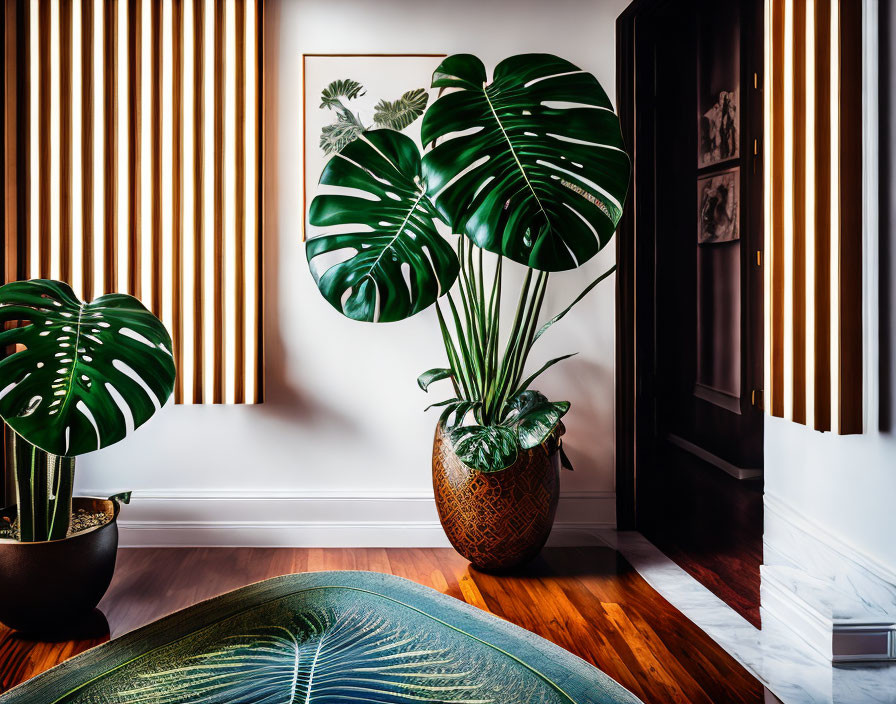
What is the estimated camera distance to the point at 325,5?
103 inches

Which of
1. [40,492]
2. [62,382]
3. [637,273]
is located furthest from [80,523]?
[637,273]

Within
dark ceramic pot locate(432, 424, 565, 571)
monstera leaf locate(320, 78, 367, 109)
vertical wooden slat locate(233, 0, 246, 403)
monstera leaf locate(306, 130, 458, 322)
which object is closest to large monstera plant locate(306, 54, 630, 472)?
monstera leaf locate(306, 130, 458, 322)

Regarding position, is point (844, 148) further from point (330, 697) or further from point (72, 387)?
point (72, 387)

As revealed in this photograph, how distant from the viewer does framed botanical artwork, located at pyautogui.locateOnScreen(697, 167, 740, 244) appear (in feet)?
9.07

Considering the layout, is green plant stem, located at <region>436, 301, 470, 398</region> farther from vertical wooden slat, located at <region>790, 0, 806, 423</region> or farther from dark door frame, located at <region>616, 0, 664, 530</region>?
vertical wooden slat, located at <region>790, 0, 806, 423</region>

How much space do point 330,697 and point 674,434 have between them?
2.25 metres

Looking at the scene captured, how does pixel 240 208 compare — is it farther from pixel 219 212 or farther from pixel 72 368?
pixel 72 368

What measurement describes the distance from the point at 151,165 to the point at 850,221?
236 cm

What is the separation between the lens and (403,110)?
239cm

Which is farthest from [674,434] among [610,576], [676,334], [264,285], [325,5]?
[325,5]

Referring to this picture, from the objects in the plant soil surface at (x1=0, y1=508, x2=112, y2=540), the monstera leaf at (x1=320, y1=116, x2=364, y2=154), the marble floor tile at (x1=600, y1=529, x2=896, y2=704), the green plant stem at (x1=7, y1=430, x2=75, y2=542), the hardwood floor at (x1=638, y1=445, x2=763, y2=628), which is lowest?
the marble floor tile at (x1=600, y1=529, x2=896, y2=704)

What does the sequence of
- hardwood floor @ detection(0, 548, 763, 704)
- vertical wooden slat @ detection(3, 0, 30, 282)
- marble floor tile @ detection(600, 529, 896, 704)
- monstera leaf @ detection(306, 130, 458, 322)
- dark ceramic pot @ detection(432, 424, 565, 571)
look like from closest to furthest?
marble floor tile @ detection(600, 529, 896, 704), hardwood floor @ detection(0, 548, 763, 704), monstera leaf @ detection(306, 130, 458, 322), dark ceramic pot @ detection(432, 424, 565, 571), vertical wooden slat @ detection(3, 0, 30, 282)

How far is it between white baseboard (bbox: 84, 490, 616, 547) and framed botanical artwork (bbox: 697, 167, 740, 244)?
1397 mm

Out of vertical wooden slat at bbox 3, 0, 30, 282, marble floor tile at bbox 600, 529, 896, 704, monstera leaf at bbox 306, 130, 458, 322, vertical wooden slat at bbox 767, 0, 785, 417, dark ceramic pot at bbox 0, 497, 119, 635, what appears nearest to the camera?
marble floor tile at bbox 600, 529, 896, 704
